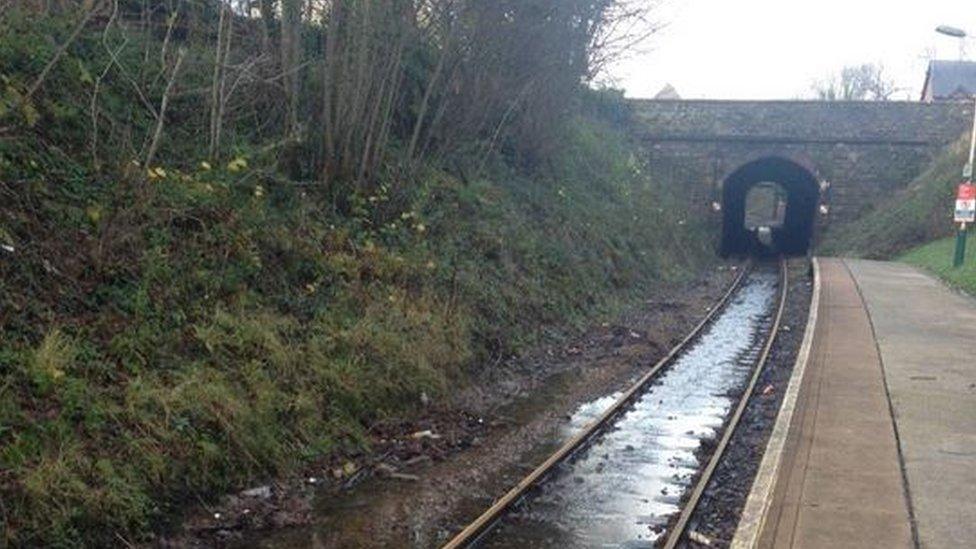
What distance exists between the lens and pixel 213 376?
8688 millimetres

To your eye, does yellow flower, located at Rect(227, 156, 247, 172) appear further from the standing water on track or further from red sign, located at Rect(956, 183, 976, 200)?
red sign, located at Rect(956, 183, 976, 200)

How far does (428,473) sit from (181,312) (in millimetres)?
2938

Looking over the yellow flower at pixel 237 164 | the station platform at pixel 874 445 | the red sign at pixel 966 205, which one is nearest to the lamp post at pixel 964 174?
the red sign at pixel 966 205

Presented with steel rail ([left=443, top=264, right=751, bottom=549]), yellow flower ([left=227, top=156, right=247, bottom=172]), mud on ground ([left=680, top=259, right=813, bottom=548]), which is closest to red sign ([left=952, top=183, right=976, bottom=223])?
mud on ground ([left=680, top=259, right=813, bottom=548])

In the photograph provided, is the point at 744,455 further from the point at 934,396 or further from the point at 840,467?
the point at 934,396

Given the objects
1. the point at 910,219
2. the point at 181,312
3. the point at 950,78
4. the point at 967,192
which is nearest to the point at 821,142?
the point at 910,219

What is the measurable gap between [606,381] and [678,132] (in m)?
27.7

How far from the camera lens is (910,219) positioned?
3425 cm

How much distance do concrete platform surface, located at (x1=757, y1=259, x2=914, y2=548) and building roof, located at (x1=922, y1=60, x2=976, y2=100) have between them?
2496 inches

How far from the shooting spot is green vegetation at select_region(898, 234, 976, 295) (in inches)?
929

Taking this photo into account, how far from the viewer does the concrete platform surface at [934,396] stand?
729cm

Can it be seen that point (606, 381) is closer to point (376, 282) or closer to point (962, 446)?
point (376, 282)

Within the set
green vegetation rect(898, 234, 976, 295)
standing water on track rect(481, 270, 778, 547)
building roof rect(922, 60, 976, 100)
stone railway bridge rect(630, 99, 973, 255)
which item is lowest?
standing water on track rect(481, 270, 778, 547)

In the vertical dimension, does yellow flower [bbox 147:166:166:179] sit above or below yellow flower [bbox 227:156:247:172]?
below
